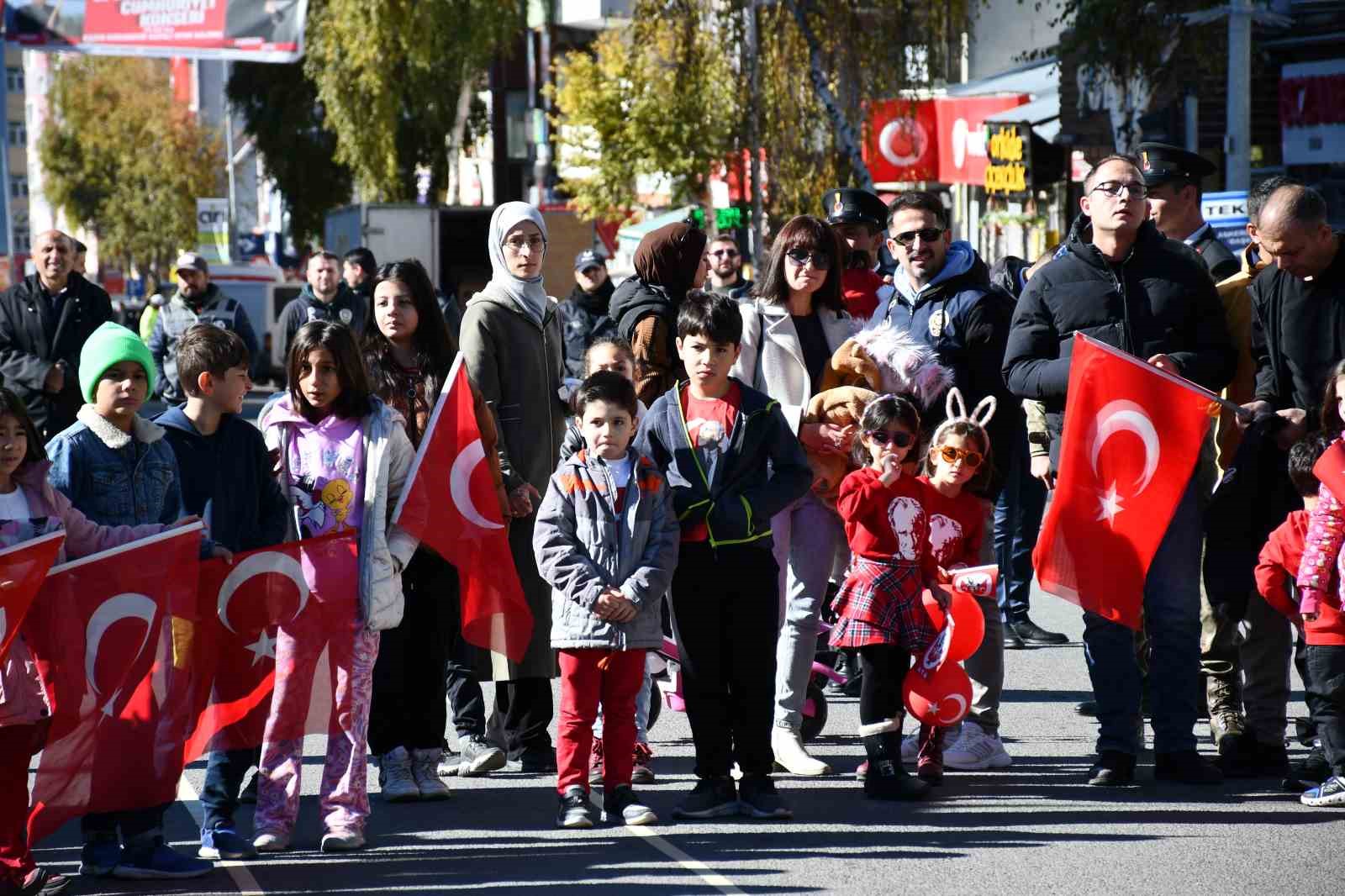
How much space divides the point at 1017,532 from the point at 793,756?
388 cm

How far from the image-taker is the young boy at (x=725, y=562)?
6.96 meters

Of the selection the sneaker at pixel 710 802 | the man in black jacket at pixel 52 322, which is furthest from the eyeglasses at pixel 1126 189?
the man in black jacket at pixel 52 322

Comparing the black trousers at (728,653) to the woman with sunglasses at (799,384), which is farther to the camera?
the woman with sunglasses at (799,384)

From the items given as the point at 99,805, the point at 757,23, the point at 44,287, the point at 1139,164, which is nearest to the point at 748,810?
the point at 99,805

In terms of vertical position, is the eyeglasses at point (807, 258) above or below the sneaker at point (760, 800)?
above

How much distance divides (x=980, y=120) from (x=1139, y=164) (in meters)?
23.9

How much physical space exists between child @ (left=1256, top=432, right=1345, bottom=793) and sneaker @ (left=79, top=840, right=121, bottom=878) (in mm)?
4030

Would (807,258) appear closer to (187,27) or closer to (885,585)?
(885,585)

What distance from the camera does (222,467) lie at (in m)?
6.66

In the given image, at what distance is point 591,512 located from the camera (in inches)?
271

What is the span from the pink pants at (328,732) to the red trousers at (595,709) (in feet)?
2.24

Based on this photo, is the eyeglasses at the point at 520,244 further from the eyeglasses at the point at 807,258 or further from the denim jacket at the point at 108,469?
the denim jacket at the point at 108,469

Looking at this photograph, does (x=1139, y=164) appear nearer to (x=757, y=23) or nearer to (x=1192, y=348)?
(x=1192, y=348)

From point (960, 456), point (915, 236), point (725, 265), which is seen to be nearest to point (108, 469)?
point (960, 456)
